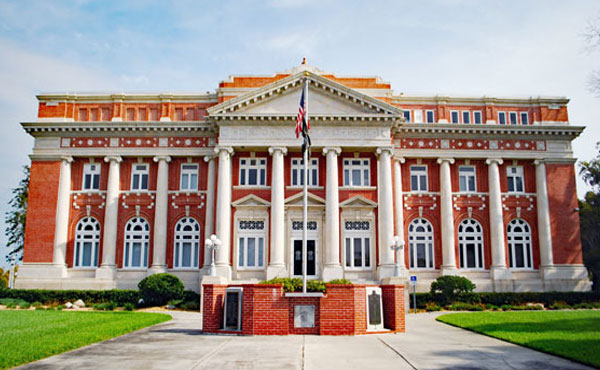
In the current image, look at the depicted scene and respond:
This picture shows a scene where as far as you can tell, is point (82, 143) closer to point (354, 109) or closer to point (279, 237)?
point (279, 237)

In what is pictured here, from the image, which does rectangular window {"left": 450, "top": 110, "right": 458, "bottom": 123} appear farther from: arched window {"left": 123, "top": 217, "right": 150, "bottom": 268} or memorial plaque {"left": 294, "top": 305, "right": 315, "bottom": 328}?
memorial plaque {"left": 294, "top": 305, "right": 315, "bottom": 328}

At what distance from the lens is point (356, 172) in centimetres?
3925

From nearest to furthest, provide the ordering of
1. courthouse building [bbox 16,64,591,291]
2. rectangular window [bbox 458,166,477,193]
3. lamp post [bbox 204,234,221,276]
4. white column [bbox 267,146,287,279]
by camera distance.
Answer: lamp post [bbox 204,234,221,276], white column [bbox 267,146,287,279], courthouse building [bbox 16,64,591,291], rectangular window [bbox 458,166,477,193]

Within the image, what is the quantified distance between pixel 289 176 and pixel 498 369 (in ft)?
89.9

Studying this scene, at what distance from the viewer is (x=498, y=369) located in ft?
39.6

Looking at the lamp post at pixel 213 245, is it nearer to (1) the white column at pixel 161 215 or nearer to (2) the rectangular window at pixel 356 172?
(1) the white column at pixel 161 215

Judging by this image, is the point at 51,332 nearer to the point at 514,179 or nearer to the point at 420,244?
the point at 420,244

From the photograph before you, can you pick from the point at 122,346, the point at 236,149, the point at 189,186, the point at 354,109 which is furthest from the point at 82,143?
the point at 122,346

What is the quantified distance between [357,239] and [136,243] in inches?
623

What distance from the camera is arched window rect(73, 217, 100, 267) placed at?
129 ft

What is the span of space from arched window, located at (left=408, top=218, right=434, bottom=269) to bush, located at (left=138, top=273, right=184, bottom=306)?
16.5m

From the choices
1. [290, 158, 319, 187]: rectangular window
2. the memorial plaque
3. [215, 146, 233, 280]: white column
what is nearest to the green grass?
the memorial plaque

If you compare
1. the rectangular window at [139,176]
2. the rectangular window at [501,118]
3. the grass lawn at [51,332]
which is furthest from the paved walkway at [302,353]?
the rectangular window at [501,118]

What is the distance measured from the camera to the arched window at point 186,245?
39125mm
